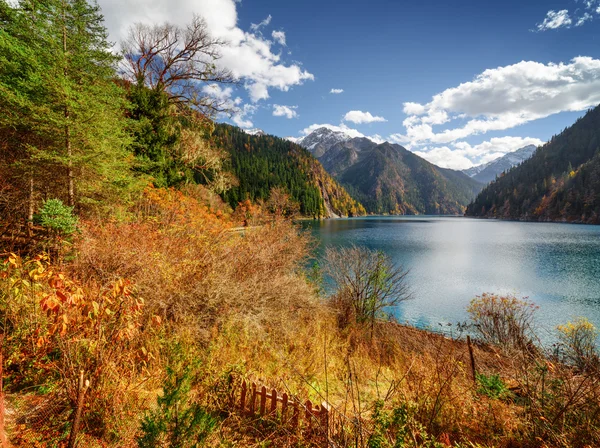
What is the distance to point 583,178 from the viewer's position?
100062mm

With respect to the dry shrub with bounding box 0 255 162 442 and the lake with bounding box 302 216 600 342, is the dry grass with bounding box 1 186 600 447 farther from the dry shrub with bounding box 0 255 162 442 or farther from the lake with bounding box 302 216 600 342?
the lake with bounding box 302 216 600 342

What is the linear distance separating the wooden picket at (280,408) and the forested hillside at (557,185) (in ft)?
413

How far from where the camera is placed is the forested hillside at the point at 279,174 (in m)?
95.8

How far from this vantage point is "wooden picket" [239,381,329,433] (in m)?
3.53

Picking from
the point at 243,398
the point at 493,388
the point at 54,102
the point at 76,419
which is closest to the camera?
the point at 76,419

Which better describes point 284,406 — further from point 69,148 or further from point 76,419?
point 69,148

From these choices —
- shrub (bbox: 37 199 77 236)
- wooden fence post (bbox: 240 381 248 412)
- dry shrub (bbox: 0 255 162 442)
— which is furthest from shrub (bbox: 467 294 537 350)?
shrub (bbox: 37 199 77 236)

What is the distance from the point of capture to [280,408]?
3781 millimetres

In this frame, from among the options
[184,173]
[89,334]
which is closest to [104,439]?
[89,334]

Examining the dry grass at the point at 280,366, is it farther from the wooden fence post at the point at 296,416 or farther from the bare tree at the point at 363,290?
the bare tree at the point at 363,290

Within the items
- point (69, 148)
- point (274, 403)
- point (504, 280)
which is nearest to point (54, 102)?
point (69, 148)

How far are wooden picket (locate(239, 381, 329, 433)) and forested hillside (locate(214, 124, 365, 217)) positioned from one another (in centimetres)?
7499

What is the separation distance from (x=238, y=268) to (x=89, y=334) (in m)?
4.38

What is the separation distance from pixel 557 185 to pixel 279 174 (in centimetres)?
12423
